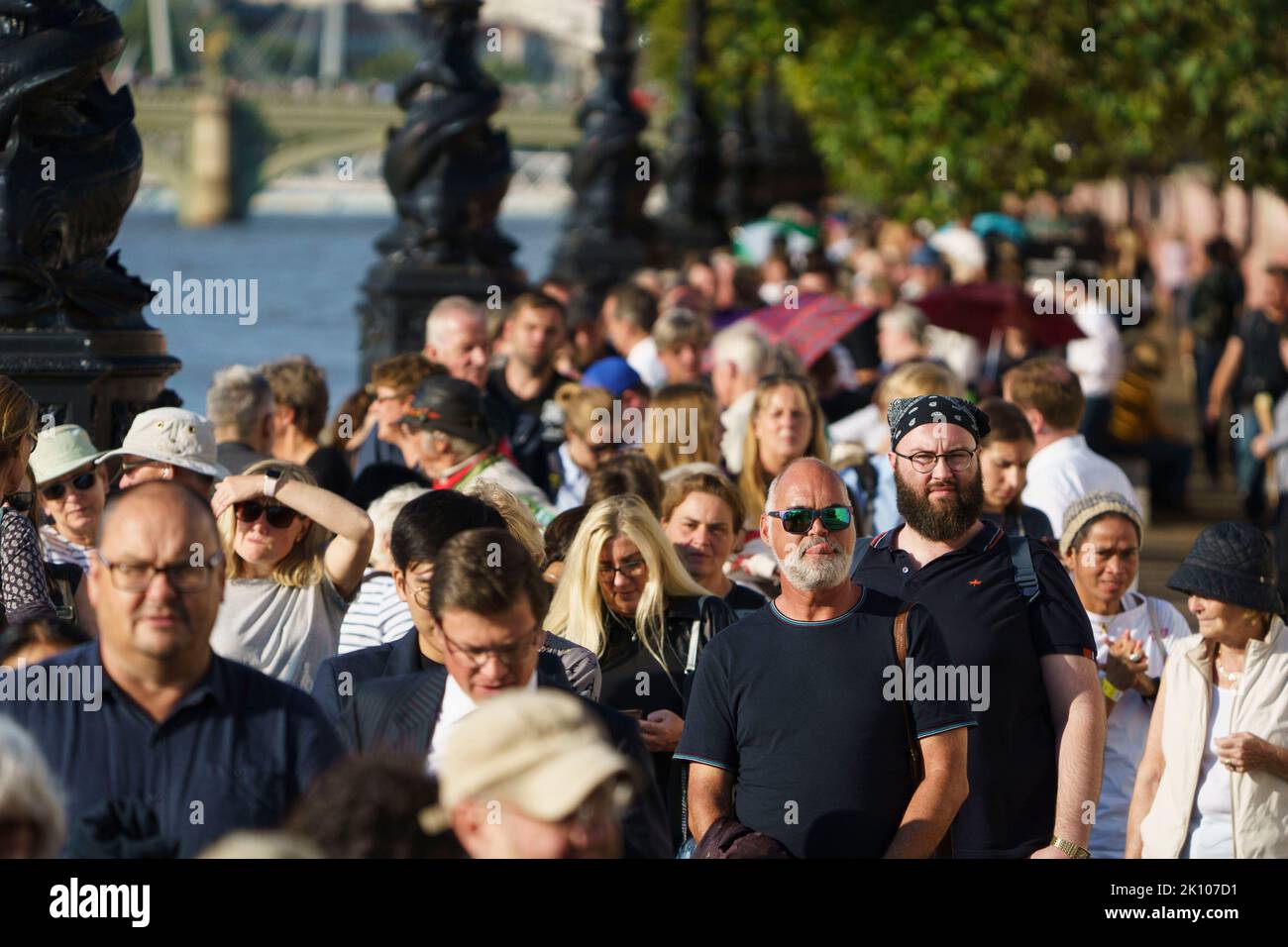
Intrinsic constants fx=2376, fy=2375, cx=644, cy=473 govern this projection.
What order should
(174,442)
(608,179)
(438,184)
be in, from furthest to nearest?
(608,179), (438,184), (174,442)

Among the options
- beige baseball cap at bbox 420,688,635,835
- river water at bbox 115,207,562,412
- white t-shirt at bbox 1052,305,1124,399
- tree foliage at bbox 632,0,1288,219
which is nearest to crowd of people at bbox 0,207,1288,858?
beige baseball cap at bbox 420,688,635,835

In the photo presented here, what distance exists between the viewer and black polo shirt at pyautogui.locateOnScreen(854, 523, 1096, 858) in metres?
5.67

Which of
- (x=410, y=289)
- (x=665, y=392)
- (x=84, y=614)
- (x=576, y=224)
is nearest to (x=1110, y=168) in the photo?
(x=576, y=224)

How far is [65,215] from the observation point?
25.2 feet

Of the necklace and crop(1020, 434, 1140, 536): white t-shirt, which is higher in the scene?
crop(1020, 434, 1140, 536): white t-shirt

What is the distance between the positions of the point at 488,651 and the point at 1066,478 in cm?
402

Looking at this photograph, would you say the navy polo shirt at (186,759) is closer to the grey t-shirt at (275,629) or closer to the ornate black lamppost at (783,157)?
the grey t-shirt at (275,629)

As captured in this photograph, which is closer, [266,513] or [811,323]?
[266,513]

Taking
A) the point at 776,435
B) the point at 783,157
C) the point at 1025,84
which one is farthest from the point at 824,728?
the point at 783,157

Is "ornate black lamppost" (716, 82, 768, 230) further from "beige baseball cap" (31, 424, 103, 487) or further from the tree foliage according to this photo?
"beige baseball cap" (31, 424, 103, 487)

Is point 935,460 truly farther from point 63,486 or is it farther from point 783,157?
point 783,157

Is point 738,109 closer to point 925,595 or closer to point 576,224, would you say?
point 576,224

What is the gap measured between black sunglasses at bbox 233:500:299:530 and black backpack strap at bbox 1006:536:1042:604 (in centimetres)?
188

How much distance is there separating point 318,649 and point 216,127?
78928mm
